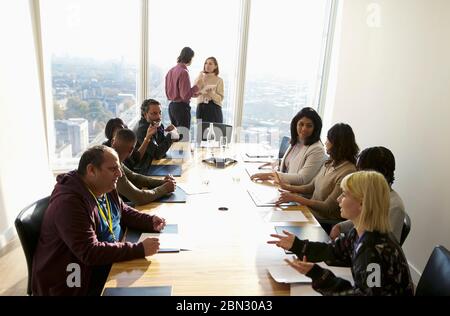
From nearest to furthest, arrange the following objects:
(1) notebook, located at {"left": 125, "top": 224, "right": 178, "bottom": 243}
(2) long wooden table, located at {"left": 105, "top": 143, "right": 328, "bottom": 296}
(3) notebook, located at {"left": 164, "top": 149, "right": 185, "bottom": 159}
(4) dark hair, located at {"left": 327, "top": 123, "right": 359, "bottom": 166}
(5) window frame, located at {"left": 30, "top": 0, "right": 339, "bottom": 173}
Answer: (2) long wooden table, located at {"left": 105, "top": 143, "right": 328, "bottom": 296}
(1) notebook, located at {"left": 125, "top": 224, "right": 178, "bottom": 243}
(4) dark hair, located at {"left": 327, "top": 123, "right": 359, "bottom": 166}
(3) notebook, located at {"left": 164, "top": 149, "right": 185, "bottom": 159}
(5) window frame, located at {"left": 30, "top": 0, "right": 339, "bottom": 173}

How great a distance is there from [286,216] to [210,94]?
10.0ft

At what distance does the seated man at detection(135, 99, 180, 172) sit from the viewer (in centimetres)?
313

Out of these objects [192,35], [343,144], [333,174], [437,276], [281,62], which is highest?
[192,35]

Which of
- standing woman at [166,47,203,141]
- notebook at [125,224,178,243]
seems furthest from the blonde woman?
standing woman at [166,47,203,141]

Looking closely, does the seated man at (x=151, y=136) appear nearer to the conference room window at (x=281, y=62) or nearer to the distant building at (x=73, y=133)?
the conference room window at (x=281, y=62)

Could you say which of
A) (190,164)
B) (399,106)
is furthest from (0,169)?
(399,106)

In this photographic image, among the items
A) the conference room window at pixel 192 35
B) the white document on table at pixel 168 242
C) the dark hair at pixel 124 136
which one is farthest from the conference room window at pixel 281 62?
the white document on table at pixel 168 242

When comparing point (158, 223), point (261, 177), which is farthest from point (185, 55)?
point (158, 223)

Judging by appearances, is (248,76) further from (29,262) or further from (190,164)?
(29,262)

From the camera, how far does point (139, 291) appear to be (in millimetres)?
1442

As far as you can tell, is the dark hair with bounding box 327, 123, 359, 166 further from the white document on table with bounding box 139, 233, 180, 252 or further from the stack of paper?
the white document on table with bounding box 139, 233, 180, 252

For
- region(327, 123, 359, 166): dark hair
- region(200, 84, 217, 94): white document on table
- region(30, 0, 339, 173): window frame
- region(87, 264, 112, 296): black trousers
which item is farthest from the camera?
region(200, 84, 217, 94): white document on table

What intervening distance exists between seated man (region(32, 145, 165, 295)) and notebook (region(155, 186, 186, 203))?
0.58m

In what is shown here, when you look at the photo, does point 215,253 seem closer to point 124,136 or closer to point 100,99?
point 124,136
